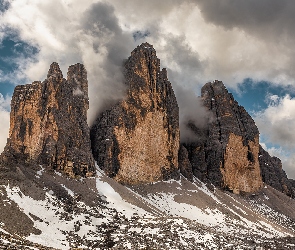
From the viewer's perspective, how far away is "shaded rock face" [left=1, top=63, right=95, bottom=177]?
6531 centimetres

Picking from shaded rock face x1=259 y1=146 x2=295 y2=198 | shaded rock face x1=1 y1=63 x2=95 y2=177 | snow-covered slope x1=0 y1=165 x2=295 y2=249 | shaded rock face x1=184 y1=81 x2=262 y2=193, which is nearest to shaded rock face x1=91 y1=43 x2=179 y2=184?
snow-covered slope x1=0 y1=165 x2=295 y2=249

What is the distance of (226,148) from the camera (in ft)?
370

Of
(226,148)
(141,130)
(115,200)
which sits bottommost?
(115,200)

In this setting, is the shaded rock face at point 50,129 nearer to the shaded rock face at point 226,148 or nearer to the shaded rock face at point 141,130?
the shaded rock face at point 141,130

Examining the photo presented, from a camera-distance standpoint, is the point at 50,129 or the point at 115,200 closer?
the point at 115,200

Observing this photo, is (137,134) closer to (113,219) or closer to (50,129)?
(50,129)

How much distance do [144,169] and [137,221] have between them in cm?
3716

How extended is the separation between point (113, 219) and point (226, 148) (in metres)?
70.5

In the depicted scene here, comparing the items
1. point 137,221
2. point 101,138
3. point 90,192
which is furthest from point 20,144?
point 137,221

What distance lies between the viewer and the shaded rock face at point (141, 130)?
275 feet

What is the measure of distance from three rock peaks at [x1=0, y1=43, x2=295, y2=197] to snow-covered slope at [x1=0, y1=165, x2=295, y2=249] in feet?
17.6

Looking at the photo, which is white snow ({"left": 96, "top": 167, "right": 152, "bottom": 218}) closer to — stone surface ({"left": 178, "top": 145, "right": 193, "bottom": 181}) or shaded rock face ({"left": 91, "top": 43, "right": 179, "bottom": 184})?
shaded rock face ({"left": 91, "top": 43, "right": 179, "bottom": 184})

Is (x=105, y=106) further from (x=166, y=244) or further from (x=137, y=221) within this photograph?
(x=166, y=244)

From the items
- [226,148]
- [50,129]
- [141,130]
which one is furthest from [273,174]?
[50,129]
